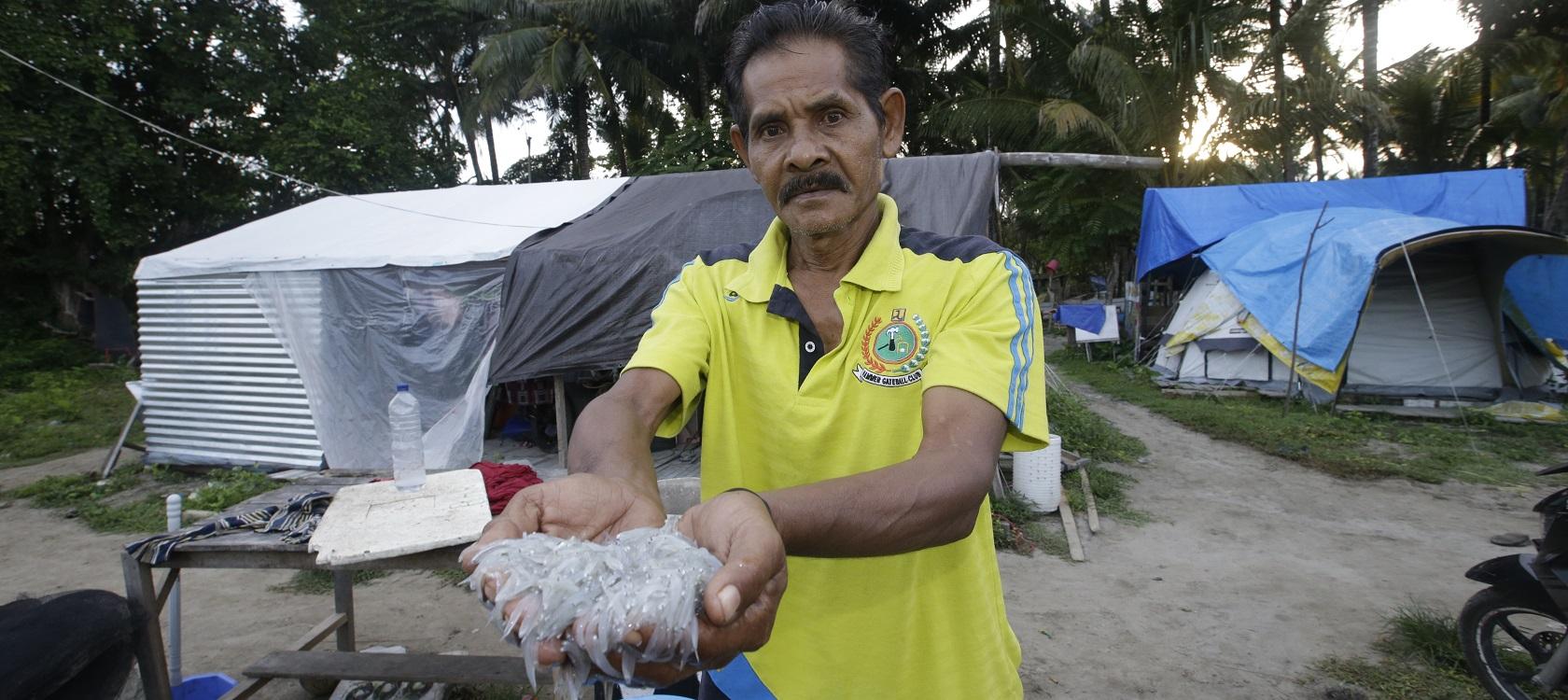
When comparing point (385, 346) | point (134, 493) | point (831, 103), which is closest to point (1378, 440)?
point (831, 103)

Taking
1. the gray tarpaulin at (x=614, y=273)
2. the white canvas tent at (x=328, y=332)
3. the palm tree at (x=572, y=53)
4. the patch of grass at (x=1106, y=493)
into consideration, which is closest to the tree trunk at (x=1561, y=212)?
the patch of grass at (x=1106, y=493)

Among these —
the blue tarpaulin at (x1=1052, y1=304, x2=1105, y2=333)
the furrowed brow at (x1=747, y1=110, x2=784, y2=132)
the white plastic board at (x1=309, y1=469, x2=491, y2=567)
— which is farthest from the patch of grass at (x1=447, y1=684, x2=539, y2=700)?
the blue tarpaulin at (x1=1052, y1=304, x2=1105, y2=333)

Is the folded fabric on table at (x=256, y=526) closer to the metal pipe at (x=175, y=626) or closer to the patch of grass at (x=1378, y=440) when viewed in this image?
the metal pipe at (x=175, y=626)

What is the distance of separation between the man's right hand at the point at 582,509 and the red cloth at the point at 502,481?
1984 mm

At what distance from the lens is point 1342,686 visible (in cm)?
350

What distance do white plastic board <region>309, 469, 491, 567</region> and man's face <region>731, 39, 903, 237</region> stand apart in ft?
6.06

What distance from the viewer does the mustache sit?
1.37 m

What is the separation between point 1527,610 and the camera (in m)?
3.31

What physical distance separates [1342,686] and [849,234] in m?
3.68

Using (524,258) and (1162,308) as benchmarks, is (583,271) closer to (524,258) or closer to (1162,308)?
(524,258)

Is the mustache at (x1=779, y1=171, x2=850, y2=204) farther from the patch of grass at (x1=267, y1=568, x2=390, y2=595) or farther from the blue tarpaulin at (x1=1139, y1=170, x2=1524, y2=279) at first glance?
the blue tarpaulin at (x1=1139, y1=170, x2=1524, y2=279)

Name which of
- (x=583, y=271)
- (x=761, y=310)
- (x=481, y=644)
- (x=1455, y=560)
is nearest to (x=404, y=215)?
(x=583, y=271)

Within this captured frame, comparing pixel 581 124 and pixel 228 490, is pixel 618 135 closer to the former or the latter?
pixel 581 124

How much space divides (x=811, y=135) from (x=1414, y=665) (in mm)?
4264
